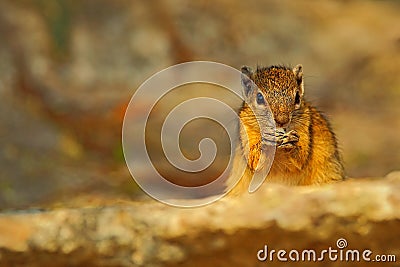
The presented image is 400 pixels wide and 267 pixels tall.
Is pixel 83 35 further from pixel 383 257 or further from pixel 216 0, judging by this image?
pixel 383 257

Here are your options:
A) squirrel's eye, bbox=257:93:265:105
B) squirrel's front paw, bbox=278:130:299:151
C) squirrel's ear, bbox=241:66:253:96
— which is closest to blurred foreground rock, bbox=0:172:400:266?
squirrel's front paw, bbox=278:130:299:151

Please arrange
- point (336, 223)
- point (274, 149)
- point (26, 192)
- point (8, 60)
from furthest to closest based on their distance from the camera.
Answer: point (8, 60) → point (26, 192) → point (274, 149) → point (336, 223)

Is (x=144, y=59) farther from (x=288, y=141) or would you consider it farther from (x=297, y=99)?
(x=288, y=141)

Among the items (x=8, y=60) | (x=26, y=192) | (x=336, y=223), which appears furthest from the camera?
(x=8, y=60)

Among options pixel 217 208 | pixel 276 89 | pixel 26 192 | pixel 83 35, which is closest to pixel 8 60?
pixel 83 35

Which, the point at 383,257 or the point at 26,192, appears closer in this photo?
the point at 383,257

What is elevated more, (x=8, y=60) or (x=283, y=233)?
(x=8, y=60)

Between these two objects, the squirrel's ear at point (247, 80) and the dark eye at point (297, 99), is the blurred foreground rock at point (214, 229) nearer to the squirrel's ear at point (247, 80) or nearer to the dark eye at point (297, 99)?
the dark eye at point (297, 99)

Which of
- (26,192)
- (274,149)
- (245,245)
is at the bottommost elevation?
(245,245)
